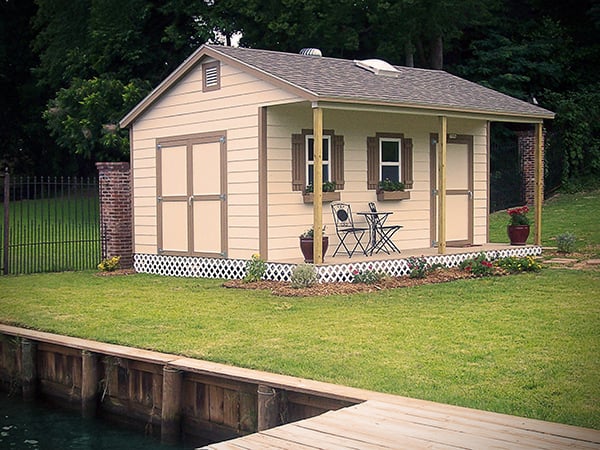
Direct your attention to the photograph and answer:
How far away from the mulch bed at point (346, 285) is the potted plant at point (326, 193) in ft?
5.91

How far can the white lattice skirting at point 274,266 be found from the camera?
43.9ft

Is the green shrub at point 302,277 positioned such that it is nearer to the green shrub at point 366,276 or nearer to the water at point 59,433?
the green shrub at point 366,276

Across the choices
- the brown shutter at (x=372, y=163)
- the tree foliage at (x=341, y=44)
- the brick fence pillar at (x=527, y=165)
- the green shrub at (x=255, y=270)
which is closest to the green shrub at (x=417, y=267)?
the brown shutter at (x=372, y=163)

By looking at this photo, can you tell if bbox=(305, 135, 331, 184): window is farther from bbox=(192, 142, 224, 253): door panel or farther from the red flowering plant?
the red flowering plant

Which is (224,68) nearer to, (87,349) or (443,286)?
(443,286)

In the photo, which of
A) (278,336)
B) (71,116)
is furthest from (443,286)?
(71,116)

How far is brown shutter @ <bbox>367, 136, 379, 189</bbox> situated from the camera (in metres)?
15.7

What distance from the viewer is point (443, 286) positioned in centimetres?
1291

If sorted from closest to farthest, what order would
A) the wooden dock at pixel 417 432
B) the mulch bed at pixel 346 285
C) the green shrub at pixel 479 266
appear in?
1. the wooden dock at pixel 417 432
2. the mulch bed at pixel 346 285
3. the green shrub at pixel 479 266

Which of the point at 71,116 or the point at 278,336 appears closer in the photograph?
the point at 278,336

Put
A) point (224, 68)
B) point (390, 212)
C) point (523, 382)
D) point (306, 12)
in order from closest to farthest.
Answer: point (523, 382), point (224, 68), point (390, 212), point (306, 12)

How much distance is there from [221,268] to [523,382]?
27.6 feet

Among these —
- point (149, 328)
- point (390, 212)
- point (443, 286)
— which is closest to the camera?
point (149, 328)

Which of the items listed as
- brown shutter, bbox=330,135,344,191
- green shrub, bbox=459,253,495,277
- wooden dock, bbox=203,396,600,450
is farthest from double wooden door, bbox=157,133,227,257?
wooden dock, bbox=203,396,600,450
